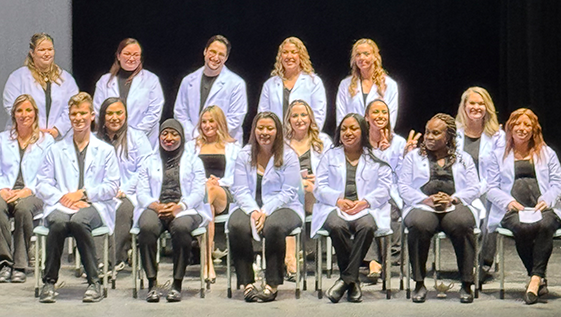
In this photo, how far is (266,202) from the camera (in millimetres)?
6559

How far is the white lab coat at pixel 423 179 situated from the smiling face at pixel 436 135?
87 mm

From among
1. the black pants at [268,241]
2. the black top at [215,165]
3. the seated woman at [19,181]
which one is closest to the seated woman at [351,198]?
the black pants at [268,241]

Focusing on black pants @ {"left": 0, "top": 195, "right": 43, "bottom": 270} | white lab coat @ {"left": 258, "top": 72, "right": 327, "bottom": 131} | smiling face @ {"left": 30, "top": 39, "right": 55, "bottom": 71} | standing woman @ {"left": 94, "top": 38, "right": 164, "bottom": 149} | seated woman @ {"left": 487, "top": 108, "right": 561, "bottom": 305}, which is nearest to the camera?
seated woman @ {"left": 487, "top": 108, "right": 561, "bottom": 305}

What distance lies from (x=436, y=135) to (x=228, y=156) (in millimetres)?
1420

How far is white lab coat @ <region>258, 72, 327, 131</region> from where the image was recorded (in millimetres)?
7539

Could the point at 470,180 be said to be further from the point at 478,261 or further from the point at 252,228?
the point at 252,228

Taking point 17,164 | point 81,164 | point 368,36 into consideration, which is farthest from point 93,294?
point 368,36

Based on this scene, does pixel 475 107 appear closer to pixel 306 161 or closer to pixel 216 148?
pixel 306 161

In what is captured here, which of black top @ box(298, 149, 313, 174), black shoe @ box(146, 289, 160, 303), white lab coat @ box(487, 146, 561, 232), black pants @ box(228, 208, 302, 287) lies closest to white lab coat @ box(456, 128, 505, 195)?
white lab coat @ box(487, 146, 561, 232)

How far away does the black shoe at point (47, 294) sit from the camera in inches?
247

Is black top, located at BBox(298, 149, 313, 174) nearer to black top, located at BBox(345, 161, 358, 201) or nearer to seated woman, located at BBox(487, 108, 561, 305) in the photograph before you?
black top, located at BBox(345, 161, 358, 201)

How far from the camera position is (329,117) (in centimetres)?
867

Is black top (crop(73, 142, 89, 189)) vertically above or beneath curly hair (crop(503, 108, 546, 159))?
beneath

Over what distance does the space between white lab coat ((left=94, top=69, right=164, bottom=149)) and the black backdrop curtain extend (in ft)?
3.27
